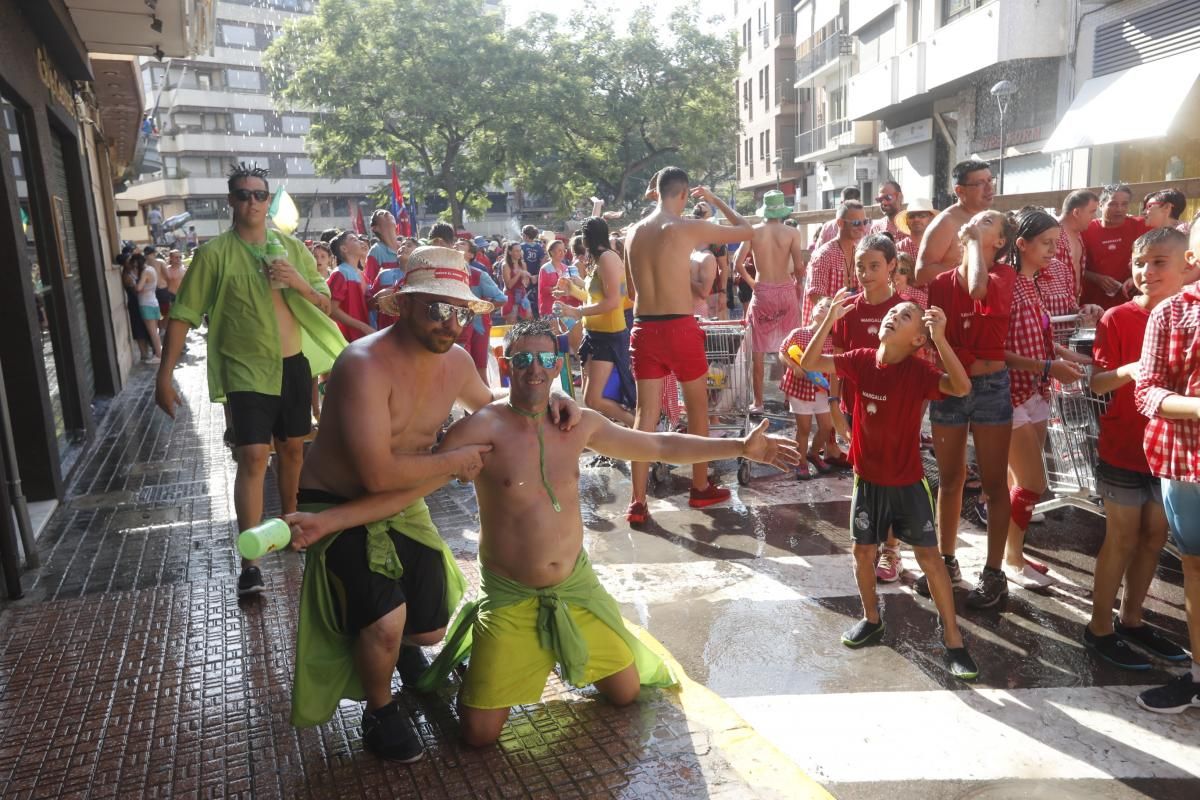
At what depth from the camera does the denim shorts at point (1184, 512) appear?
3367 mm

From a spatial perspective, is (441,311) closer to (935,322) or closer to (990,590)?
(935,322)

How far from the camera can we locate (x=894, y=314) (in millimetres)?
3812

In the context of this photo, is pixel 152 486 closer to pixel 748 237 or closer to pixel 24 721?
pixel 24 721

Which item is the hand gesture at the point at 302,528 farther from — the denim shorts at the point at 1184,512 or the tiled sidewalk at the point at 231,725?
the denim shorts at the point at 1184,512

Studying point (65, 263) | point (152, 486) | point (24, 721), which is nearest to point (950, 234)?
point (24, 721)

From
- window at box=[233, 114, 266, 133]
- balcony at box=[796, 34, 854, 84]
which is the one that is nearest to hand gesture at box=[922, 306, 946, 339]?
balcony at box=[796, 34, 854, 84]

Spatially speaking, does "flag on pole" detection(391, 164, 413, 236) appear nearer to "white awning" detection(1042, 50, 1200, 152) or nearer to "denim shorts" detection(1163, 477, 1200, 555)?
"white awning" detection(1042, 50, 1200, 152)

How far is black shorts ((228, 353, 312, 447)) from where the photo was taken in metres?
4.74

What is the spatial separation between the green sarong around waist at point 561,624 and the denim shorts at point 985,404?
1997mm

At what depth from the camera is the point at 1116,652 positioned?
3861 millimetres

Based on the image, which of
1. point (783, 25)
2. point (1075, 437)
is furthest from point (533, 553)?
point (783, 25)

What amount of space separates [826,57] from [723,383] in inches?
1411

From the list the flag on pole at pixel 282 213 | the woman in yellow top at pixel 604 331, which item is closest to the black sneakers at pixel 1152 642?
the woman in yellow top at pixel 604 331

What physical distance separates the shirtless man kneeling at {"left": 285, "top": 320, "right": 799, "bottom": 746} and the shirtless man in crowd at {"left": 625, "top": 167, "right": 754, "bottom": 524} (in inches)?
107
